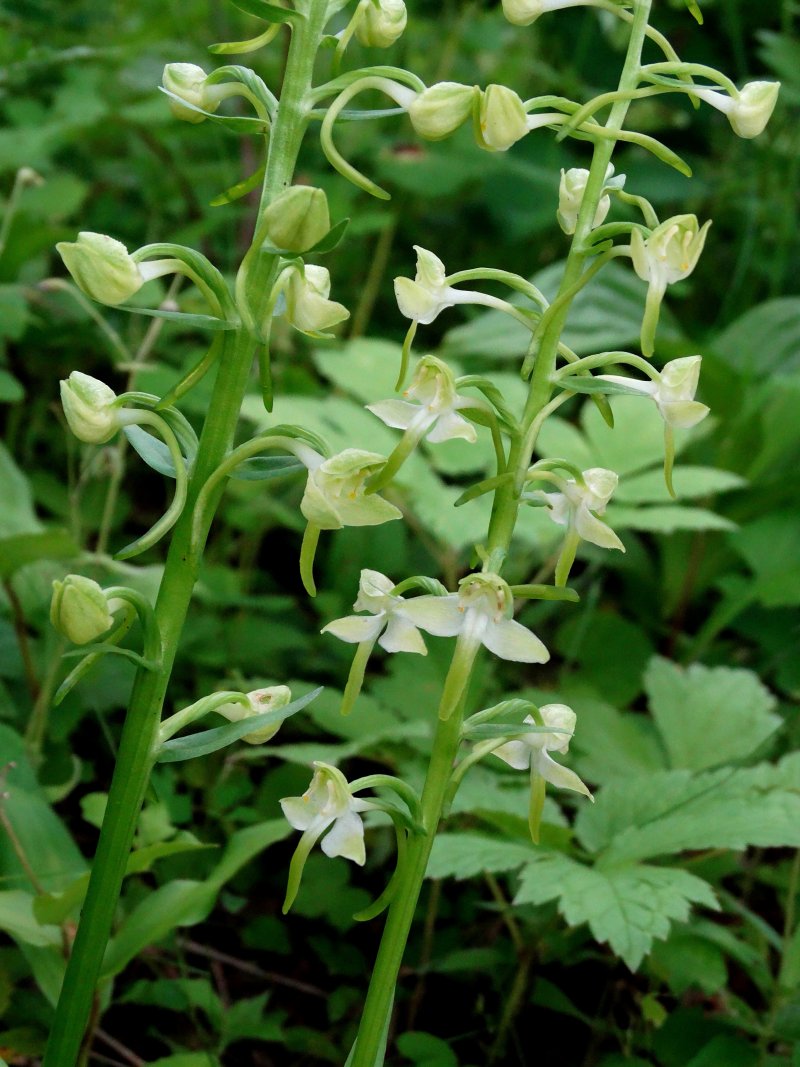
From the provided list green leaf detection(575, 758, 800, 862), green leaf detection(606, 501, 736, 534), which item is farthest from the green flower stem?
green leaf detection(606, 501, 736, 534)

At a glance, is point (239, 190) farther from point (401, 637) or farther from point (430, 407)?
point (401, 637)

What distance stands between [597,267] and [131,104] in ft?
8.00

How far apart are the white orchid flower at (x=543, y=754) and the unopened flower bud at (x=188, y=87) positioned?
0.59 meters

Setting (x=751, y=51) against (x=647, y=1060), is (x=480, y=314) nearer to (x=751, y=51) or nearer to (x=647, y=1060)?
(x=751, y=51)

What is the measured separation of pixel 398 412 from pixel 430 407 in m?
0.03

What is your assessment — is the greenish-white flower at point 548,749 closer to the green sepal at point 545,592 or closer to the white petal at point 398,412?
the green sepal at point 545,592

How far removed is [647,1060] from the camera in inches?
51.9

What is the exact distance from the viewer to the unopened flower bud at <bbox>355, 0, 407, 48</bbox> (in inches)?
37.9

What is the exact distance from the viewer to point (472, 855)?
124 centimetres

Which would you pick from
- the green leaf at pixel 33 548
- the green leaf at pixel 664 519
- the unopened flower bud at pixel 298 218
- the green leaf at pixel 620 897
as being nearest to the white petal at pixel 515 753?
the green leaf at pixel 620 897

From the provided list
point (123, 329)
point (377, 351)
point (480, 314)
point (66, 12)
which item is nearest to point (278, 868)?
Result: point (377, 351)

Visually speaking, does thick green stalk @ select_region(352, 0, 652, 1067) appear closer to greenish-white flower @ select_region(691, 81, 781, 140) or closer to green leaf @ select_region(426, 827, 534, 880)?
greenish-white flower @ select_region(691, 81, 781, 140)

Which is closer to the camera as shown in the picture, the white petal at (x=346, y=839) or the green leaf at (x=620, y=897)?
the white petal at (x=346, y=839)

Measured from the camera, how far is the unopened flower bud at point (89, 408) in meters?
0.92
